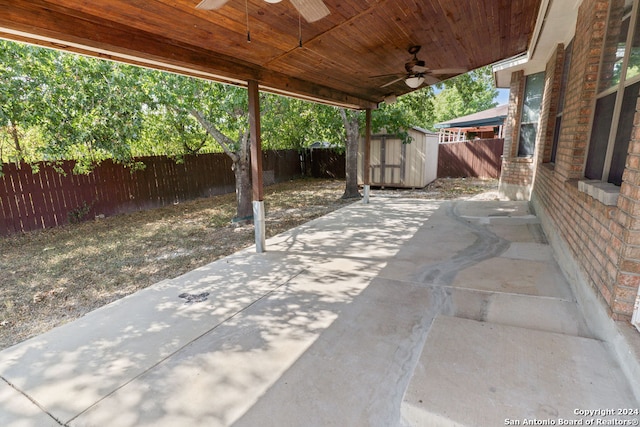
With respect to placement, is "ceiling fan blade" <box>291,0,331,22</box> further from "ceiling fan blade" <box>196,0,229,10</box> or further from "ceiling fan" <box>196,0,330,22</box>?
"ceiling fan blade" <box>196,0,229,10</box>

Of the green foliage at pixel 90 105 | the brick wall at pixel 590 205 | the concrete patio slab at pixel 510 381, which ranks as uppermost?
the green foliage at pixel 90 105

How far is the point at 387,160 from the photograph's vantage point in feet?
35.1

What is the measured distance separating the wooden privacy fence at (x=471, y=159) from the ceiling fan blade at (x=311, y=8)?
39.1 feet

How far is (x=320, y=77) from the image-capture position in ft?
16.6

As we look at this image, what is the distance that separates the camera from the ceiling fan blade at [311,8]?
7.89 ft

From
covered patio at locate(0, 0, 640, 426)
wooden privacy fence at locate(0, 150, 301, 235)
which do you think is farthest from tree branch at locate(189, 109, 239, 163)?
wooden privacy fence at locate(0, 150, 301, 235)

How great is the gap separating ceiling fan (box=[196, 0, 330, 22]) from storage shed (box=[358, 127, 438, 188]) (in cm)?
817

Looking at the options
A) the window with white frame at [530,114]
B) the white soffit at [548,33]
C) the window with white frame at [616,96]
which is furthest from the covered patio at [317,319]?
the window with white frame at [530,114]

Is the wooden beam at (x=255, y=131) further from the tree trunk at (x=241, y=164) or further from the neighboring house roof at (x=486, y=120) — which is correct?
the neighboring house roof at (x=486, y=120)

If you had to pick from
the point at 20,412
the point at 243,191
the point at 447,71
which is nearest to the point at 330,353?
the point at 20,412

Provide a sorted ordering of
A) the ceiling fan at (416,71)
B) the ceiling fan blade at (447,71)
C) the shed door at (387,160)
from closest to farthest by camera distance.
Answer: the ceiling fan at (416,71) < the ceiling fan blade at (447,71) < the shed door at (387,160)

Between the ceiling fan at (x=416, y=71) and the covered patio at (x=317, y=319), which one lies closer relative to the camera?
the covered patio at (x=317, y=319)

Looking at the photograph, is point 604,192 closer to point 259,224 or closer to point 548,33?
point 259,224

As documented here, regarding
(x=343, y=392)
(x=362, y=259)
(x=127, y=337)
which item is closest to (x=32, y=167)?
(x=127, y=337)
